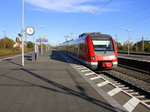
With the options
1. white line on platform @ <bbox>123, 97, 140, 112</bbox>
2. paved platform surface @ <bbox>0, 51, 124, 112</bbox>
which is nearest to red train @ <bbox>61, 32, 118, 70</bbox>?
paved platform surface @ <bbox>0, 51, 124, 112</bbox>

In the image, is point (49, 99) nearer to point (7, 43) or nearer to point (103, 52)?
point (103, 52)

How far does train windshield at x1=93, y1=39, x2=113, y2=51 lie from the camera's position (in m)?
13.4

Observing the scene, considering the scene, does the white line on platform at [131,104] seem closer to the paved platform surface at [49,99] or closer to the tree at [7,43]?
the paved platform surface at [49,99]

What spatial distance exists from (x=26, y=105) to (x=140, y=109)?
317cm

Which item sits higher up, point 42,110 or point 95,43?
point 95,43

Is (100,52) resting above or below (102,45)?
below

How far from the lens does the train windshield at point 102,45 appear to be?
44.0 ft

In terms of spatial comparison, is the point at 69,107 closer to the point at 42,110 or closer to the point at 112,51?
the point at 42,110

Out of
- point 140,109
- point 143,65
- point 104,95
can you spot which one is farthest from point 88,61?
point 140,109

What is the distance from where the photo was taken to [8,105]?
17.0 feet

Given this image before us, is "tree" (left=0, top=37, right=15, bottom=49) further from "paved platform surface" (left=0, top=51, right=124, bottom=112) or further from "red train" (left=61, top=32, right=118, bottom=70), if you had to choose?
"paved platform surface" (left=0, top=51, right=124, bottom=112)

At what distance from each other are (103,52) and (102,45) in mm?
656

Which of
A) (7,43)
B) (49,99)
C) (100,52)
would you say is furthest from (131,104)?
(7,43)

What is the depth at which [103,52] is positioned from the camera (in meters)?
13.2
